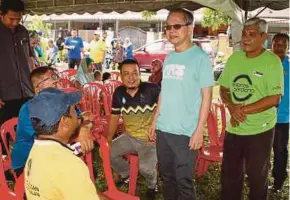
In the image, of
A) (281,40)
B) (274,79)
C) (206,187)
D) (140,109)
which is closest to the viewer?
(274,79)

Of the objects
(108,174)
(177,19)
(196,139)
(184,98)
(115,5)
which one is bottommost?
(108,174)

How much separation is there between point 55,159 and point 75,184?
0.43 ft

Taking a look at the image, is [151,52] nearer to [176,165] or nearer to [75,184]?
[176,165]

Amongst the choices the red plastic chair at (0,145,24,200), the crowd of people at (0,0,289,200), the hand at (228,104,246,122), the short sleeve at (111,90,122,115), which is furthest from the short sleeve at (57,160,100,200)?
the short sleeve at (111,90,122,115)

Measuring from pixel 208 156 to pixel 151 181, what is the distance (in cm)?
65

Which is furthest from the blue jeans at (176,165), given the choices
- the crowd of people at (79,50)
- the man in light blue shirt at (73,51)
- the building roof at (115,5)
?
the man in light blue shirt at (73,51)

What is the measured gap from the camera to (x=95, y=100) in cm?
600

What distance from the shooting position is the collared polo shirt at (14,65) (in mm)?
4172

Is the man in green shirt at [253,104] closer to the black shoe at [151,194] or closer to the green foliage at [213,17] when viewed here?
the black shoe at [151,194]

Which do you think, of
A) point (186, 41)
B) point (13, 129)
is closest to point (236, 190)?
point (186, 41)

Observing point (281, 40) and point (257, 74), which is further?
point (281, 40)

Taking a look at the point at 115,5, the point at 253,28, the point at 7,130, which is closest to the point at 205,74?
the point at 253,28

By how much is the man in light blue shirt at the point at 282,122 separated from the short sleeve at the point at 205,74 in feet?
4.86

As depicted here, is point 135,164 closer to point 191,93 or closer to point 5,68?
point 191,93
